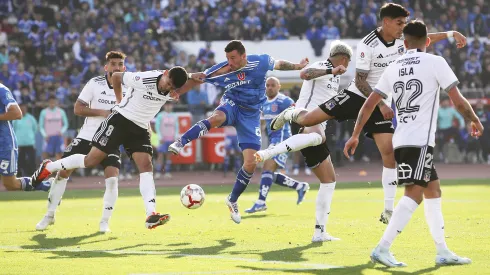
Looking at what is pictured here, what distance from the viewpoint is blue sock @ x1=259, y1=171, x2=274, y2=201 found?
15898mm

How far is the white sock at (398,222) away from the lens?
8844 mm

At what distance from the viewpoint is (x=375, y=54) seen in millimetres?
11594

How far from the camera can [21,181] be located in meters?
14.0

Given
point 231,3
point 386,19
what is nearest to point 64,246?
point 386,19

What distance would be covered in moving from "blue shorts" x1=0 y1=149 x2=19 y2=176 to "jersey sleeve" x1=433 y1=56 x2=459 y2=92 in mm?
7382

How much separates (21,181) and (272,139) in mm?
5033

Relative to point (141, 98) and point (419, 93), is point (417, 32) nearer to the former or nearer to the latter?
point (419, 93)

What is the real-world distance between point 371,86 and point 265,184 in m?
4.76

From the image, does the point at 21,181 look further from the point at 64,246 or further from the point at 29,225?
the point at 64,246

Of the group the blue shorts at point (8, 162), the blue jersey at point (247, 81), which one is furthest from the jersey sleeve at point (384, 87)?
the blue shorts at point (8, 162)

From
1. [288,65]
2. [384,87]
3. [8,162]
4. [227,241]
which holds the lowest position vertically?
[227,241]

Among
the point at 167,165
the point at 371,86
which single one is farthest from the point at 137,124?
the point at 167,165

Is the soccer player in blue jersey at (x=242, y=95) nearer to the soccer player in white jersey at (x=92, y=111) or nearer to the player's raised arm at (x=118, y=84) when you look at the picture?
the player's raised arm at (x=118, y=84)

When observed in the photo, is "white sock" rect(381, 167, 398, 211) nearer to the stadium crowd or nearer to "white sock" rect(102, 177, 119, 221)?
"white sock" rect(102, 177, 119, 221)
